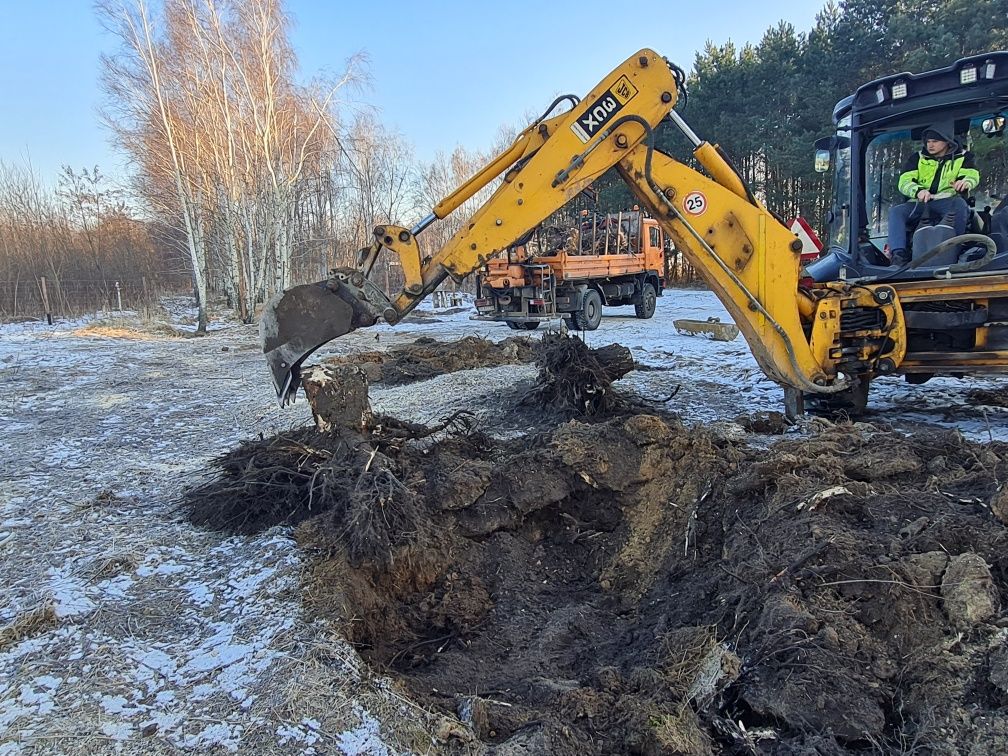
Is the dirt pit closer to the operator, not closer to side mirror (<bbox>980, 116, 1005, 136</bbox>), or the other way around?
the operator

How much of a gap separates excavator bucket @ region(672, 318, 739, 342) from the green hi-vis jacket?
5717 mm

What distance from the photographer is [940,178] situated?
17.0 feet

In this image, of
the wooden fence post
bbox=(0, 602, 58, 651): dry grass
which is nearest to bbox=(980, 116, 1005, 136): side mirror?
bbox=(0, 602, 58, 651): dry grass

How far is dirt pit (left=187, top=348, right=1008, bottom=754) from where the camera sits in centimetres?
214

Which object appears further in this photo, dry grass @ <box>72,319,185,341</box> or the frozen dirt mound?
dry grass @ <box>72,319,185,341</box>

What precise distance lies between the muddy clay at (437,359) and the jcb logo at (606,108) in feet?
17.8

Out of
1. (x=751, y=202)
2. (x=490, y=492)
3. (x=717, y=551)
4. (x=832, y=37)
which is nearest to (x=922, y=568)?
(x=717, y=551)

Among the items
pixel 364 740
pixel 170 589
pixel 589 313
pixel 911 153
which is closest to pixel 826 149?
pixel 911 153

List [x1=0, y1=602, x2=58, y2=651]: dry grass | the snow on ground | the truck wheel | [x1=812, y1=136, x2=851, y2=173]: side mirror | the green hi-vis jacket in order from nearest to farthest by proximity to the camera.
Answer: the snow on ground → [x1=0, y1=602, x2=58, y2=651]: dry grass → the green hi-vis jacket → [x1=812, y1=136, x2=851, y2=173]: side mirror → the truck wheel

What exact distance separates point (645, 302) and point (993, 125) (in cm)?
1240

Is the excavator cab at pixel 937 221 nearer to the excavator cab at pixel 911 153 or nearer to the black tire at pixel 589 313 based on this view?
the excavator cab at pixel 911 153


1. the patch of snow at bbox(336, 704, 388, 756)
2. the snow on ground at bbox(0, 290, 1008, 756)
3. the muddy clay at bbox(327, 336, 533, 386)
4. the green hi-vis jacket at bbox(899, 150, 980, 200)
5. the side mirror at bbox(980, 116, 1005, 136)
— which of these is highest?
the side mirror at bbox(980, 116, 1005, 136)

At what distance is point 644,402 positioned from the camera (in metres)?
6.30

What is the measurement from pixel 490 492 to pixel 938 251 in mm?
→ 3867
